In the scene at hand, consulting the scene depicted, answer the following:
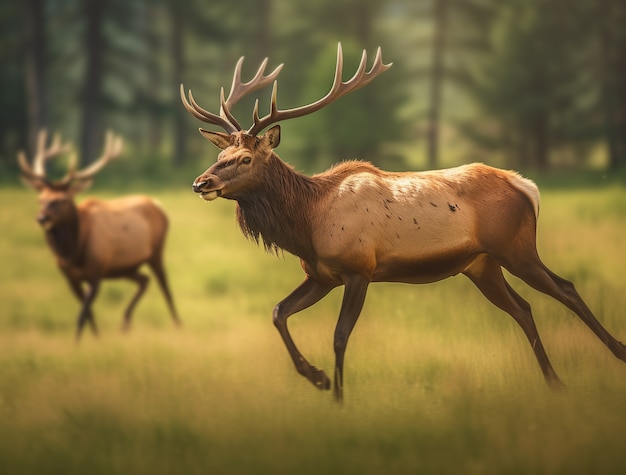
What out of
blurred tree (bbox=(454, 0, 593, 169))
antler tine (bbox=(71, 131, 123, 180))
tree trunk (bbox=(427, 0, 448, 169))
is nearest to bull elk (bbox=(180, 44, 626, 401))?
antler tine (bbox=(71, 131, 123, 180))

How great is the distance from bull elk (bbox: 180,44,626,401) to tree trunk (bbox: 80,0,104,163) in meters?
23.4

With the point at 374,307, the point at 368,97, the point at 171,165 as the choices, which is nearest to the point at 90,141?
the point at 171,165

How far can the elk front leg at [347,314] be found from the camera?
19.7ft

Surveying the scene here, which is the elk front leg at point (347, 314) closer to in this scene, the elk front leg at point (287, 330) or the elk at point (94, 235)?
the elk front leg at point (287, 330)

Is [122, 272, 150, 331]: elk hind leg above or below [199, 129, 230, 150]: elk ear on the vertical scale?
below

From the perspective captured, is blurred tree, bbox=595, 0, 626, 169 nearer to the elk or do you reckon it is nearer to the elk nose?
the elk

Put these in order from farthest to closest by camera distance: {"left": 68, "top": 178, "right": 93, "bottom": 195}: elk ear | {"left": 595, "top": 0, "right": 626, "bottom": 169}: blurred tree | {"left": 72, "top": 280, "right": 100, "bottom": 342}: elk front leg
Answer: {"left": 595, "top": 0, "right": 626, "bottom": 169}: blurred tree < {"left": 68, "top": 178, "right": 93, "bottom": 195}: elk ear < {"left": 72, "top": 280, "right": 100, "bottom": 342}: elk front leg

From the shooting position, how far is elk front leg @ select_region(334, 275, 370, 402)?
600 centimetres

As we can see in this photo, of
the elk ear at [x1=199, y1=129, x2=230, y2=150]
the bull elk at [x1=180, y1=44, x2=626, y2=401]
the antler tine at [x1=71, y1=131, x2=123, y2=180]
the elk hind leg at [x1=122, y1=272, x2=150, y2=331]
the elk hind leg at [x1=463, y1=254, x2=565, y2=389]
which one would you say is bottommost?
the elk hind leg at [x1=122, y1=272, x2=150, y2=331]

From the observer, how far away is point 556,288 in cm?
639

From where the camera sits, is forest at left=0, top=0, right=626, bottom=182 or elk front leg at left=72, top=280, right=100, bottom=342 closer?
elk front leg at left=72, top=280, right=100, bottom=342

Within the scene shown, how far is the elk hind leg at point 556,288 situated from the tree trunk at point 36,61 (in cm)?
2310

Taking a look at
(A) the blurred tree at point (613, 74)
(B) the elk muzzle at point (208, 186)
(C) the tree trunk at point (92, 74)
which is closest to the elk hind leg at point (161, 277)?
(B) the elk muzzle at point (208, 186)

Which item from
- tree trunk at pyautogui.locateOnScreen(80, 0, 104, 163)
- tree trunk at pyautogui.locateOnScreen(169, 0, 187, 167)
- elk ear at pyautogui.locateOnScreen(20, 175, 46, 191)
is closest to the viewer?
elk ear at pyautogui.locateOnScreen(20, 175, 46, 191)
